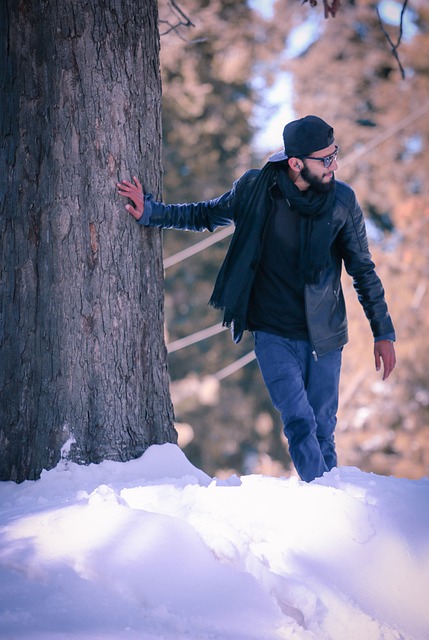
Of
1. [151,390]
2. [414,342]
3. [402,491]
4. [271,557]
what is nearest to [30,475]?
[151,390]

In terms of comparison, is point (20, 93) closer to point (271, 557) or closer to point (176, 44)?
point (271, 557)

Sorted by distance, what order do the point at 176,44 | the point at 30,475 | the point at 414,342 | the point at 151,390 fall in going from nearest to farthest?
1. the point at 30,475
2. the point at 151,390
3. the point at 176,44
4. the point at 414,342

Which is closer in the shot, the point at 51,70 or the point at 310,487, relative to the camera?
the point at 310,487

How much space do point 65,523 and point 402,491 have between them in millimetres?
1270

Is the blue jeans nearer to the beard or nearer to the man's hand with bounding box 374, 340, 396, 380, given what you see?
the man's hand with bounding box 374, 340, 396, 380

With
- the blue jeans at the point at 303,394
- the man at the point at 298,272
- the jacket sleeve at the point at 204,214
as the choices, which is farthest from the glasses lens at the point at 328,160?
the blue jeans at the point at 303,394

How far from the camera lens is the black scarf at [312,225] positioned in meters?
3.94

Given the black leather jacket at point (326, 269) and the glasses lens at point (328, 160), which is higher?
the glasses lens at point (328, 160)

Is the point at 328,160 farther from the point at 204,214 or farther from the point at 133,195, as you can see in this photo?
the point at 133,195

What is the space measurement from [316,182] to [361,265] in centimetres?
51

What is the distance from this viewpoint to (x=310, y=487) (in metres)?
3.04

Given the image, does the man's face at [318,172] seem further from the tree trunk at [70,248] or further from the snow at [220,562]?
the snow at [220,562]

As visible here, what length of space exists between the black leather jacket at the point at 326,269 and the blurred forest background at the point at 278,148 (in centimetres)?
1601

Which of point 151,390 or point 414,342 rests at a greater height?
point 151,390
